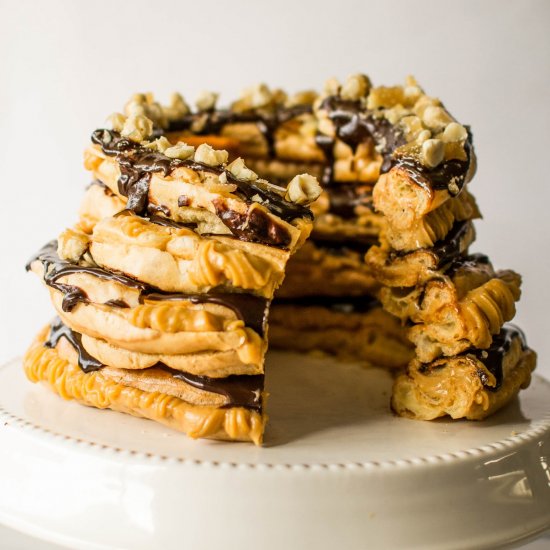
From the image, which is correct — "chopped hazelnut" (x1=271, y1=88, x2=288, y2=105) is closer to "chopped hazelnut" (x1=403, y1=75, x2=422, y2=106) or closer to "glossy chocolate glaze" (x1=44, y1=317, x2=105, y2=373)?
"chopped hazelnut" (x1=403, y1=75, x2=422, y2=106)

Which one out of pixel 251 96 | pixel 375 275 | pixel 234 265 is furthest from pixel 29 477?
pixel 251 96

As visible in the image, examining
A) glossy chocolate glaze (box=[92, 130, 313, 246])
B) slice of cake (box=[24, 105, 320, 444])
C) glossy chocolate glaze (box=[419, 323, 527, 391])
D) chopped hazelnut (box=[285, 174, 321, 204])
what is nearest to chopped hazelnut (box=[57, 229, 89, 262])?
slice of cake (box=[24, 105, 320, 444])

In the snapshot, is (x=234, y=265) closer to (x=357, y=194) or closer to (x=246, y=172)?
(x=246, y=172)

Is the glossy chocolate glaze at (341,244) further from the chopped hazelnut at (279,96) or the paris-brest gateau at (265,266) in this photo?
the chopped hazelnut at (279,96)

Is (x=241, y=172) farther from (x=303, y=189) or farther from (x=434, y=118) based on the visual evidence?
(x=434, y=118)

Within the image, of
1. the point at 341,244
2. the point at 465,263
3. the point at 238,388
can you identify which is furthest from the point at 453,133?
the point at 238,388

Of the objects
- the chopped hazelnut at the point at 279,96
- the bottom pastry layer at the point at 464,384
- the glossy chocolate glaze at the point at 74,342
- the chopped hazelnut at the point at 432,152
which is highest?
the chopped hazelnut at the point at 432,152

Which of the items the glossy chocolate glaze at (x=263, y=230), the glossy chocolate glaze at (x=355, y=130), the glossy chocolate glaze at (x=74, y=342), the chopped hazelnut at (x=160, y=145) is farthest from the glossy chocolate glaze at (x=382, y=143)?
the glossy chocolate glaze at (x=74, y=342)
